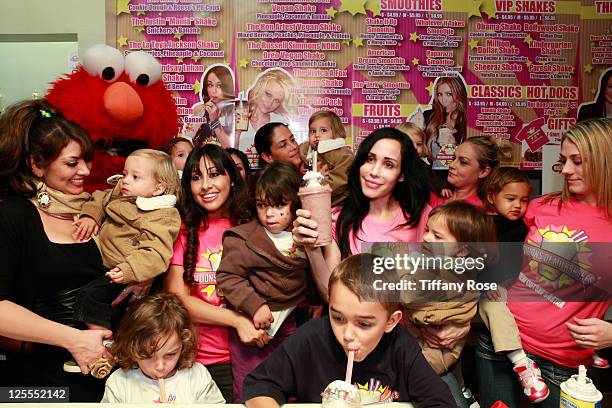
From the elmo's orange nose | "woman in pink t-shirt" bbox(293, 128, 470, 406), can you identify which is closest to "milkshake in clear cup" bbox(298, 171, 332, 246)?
"woman in pink t-shirt" bbox(293, 128, 470, 406)

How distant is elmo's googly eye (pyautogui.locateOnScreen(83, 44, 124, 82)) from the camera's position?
4.41 ft

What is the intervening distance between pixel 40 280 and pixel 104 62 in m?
0.60

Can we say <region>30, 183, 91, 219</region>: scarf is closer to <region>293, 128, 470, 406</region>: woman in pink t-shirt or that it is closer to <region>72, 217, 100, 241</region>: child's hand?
<region>72, 217, 100, 241</region>: child's hand

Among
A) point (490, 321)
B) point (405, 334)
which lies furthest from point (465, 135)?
point (405, 334)

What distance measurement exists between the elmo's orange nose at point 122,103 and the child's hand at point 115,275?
44 centimetres

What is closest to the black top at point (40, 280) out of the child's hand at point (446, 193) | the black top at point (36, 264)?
the black top at point (36, 264)

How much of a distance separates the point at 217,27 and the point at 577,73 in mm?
1006

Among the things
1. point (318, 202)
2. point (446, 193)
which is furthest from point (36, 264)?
point (446, 193)

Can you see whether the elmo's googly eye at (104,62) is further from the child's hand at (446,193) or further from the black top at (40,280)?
the child's hand at (446,193)

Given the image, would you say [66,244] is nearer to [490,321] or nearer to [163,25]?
[163,25]

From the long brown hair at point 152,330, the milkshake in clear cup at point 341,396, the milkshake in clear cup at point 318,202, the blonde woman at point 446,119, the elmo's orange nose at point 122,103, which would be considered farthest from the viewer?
the blonde woman at point 446,119

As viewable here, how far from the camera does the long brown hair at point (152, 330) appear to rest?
1.09 meters

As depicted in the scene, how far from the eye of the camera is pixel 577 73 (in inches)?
51.0

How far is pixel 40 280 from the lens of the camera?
42.9 inches
